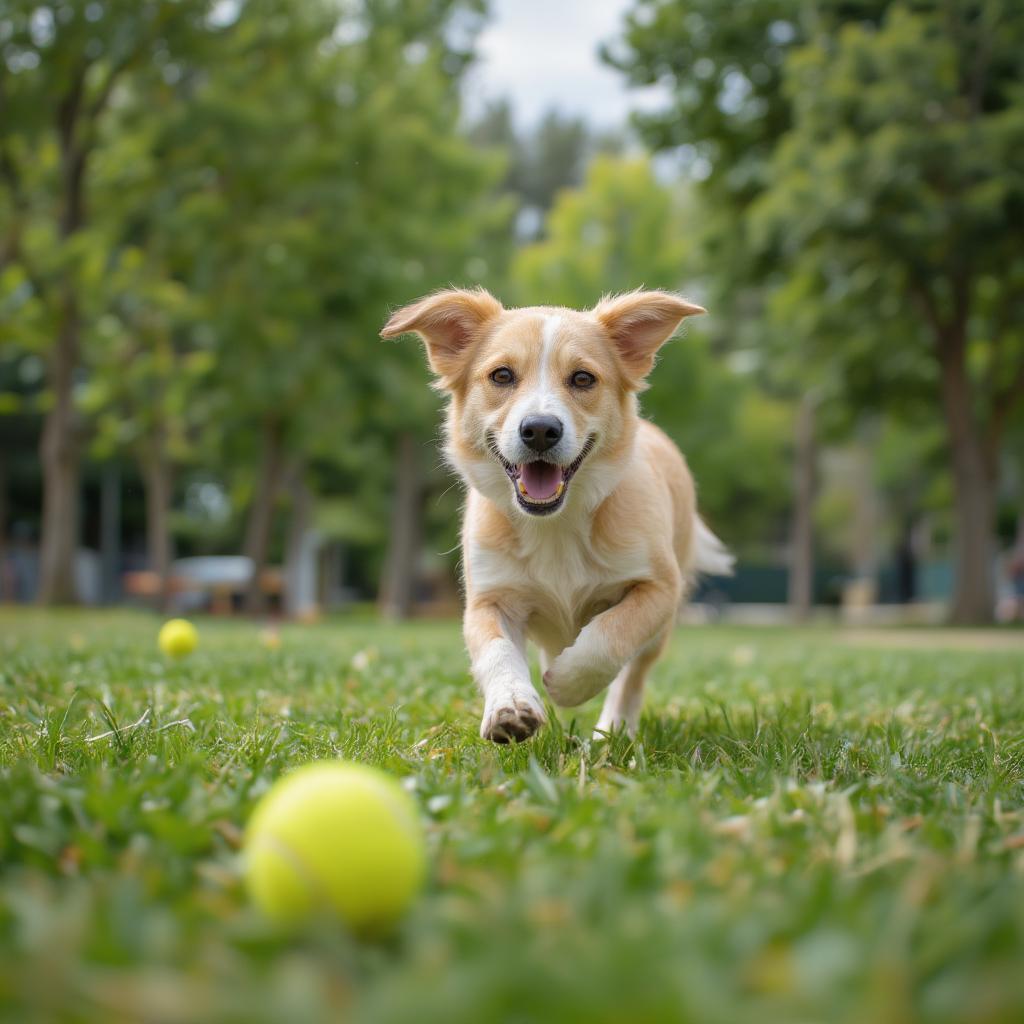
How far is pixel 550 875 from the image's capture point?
6.09 feet

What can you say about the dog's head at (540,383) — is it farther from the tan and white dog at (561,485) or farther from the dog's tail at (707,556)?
the dog's tail at (707,556)

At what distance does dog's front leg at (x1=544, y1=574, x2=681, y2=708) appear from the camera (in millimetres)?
3832

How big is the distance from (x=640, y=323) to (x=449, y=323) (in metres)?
0.86

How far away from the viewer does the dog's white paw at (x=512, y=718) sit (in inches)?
128

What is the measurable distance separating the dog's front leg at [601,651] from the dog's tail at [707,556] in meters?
1.93

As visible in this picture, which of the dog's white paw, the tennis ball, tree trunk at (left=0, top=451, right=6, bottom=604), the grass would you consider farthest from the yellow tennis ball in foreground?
tree trunk at (left=0, top=451, right=6, bottom=604)

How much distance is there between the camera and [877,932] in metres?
1.65

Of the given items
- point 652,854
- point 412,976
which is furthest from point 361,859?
point 652,854

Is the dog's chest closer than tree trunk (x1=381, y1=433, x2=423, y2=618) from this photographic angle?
Yes

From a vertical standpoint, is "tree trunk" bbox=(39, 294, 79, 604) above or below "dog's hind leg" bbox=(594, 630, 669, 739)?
above

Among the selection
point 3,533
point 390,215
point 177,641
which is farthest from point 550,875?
A: point 3,533

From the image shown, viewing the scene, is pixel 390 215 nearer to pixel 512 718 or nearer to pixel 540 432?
pixel 540 432

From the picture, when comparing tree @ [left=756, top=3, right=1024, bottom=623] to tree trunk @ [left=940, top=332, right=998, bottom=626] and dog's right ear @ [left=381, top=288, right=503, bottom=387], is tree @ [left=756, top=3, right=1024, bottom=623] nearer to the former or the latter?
tree trunk @ [left=940, top=332, right=998, bottom=626]

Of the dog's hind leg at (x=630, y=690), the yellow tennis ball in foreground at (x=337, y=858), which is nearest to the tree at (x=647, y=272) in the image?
the dog's hind leg at (x=630, y=690)
